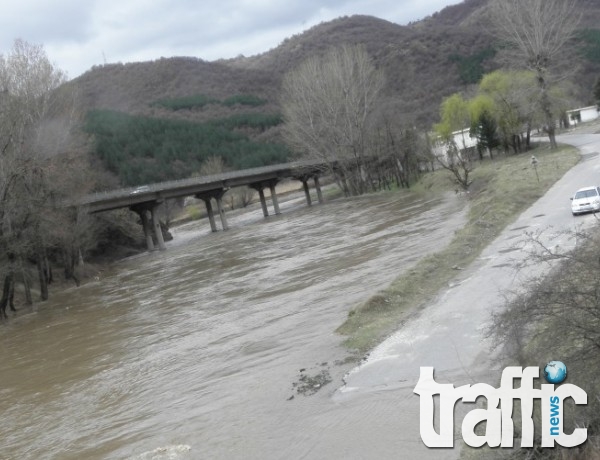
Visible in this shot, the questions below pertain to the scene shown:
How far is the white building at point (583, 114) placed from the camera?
355ft

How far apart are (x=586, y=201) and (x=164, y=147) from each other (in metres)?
141

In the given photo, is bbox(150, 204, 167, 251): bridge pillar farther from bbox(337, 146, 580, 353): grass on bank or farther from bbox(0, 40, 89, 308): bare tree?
bbox(337, 146, 580, 353): grass on bank

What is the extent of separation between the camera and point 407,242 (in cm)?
3350

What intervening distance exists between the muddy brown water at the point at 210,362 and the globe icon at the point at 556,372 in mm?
3310

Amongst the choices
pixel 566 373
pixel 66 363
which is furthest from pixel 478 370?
pixel 66 363

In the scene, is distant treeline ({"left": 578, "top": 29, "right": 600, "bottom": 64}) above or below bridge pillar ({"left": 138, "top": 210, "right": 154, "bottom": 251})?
above

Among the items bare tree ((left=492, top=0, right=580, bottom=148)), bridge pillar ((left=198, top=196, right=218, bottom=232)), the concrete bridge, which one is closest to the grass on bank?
bare tree ((left=492, top=0, right=580, bottom=148))

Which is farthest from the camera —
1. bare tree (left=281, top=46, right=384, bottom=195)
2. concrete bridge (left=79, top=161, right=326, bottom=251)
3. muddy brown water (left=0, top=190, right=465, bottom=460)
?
bare tree (left=281, top=46, right=384, bottom=195)

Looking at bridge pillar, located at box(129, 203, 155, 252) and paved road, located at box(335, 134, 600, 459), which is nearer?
paved road, located at box(335, 134, 600, 459)

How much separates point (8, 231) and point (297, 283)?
1924 cm

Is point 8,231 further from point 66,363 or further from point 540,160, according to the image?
point 540,160

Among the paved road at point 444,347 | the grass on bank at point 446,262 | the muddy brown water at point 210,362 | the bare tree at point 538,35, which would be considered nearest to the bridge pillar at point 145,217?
the muddy brown water at point 210,362

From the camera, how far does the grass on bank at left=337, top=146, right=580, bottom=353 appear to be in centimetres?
1744

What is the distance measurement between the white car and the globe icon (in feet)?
64.3
